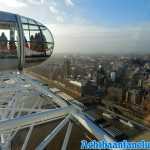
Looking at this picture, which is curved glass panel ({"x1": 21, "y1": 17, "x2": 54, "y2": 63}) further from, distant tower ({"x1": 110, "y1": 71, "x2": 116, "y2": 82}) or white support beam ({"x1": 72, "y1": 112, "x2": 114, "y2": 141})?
distant tower ({"x1": 110, "y1": 71, "x2": 116, "y2": 82})

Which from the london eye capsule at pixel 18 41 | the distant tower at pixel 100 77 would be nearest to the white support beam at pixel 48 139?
the london eye capsule at pixel 18 41

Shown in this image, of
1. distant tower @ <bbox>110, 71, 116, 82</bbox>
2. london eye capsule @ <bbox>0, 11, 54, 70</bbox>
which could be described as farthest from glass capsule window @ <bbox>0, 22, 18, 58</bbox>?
distant tower @ <bbox>110, 71, 116, 82</bbox>

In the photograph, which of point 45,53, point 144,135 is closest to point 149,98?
point 144,135

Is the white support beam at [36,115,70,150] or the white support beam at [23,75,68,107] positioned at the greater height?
the white support beam at [23,75,68,107]

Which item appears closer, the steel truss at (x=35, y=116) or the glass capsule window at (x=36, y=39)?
the steel truss at (x=35, y=116)

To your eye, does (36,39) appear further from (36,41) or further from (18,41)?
(18,41)

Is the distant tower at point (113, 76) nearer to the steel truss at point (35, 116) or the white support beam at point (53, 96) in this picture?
the steel truss at point (35, 116)

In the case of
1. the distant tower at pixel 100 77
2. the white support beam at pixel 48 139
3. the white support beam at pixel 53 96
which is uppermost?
the white support beam at pixel 53 96

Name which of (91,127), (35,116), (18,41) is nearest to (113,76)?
(18,41)
